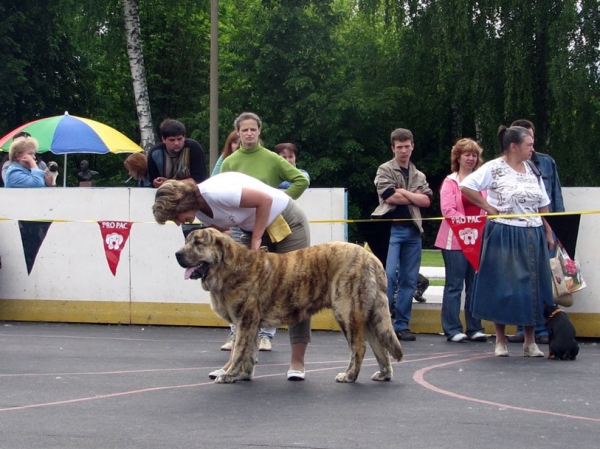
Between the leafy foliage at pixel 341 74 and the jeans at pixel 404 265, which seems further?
the leafy foliage at pixel 341 74

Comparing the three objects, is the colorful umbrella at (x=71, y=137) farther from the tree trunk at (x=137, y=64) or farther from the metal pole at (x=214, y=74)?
the tree trunk at (x=137, y=64)

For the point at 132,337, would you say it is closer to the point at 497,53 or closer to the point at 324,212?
the point at 324,212

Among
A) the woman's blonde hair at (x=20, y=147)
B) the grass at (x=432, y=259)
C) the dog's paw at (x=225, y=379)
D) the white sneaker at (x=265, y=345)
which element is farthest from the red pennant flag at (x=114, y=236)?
the grass at (x=432, y=259)

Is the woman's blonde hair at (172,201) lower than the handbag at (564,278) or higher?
higher

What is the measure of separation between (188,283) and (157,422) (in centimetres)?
621

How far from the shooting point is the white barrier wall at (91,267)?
1270 centimetres

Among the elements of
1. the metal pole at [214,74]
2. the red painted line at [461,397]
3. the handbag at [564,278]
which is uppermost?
the metal pole at [214,74]

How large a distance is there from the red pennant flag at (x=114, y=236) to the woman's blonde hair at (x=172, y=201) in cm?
485

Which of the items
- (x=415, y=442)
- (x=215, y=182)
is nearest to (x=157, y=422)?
(x=415, y=442)

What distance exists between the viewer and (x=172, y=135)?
1054 centimetres

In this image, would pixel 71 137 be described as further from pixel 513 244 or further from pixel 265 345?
pixel 513 244

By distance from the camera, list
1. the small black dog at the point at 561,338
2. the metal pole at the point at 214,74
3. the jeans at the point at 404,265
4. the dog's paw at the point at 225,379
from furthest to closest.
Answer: the metal pole at the point at 214,74, the jeans at the point at 404,265, the small black dog at the point at 561,338, the dog's paw at the point at 225,379

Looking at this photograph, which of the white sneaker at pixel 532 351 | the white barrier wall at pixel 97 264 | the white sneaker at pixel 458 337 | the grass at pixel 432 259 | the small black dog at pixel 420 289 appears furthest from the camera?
the grass at pixel 432 259

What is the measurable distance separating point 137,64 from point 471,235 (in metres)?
22.2
